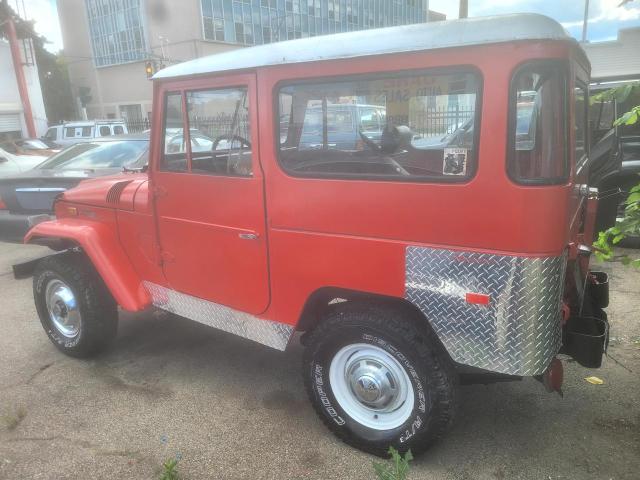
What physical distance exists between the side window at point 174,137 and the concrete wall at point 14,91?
1040 inches

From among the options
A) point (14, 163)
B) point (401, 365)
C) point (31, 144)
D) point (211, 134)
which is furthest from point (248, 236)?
point (31, 144)

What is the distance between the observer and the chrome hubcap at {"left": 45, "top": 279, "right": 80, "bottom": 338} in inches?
146

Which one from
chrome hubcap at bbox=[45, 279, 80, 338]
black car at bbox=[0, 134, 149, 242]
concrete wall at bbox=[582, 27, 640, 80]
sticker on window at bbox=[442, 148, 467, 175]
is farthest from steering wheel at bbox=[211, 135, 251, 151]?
concrete wall at bbox=[582, 27, 640, 80]

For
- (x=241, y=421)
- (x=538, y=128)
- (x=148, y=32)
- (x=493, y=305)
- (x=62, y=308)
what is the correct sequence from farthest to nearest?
(x=148, y=32)
(x=62, y=308)
(x=241, y=421)
(x=493, y=305)
(x=538, y=128)

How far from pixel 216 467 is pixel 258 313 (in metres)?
0.83

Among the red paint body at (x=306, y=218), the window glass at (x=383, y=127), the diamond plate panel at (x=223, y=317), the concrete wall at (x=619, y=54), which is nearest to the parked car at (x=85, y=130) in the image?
the red paint body at (x=306, y=218)

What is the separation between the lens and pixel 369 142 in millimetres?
2365

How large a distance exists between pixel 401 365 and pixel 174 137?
6.11 ft

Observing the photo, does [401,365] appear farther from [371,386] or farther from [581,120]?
[581,120]

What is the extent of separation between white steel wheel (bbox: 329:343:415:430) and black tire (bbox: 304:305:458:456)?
3cm

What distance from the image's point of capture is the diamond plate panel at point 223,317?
2801mm

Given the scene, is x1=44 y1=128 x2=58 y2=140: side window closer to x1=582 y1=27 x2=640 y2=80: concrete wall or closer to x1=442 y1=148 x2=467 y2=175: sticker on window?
x1=442 y1=148 x2=467 y2=175: sticker on window

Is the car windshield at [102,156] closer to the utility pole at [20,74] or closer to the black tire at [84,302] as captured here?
the black tire at [84,302]

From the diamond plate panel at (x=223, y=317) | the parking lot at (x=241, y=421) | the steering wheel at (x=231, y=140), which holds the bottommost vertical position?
the parking lot at (x=241, y=421)
